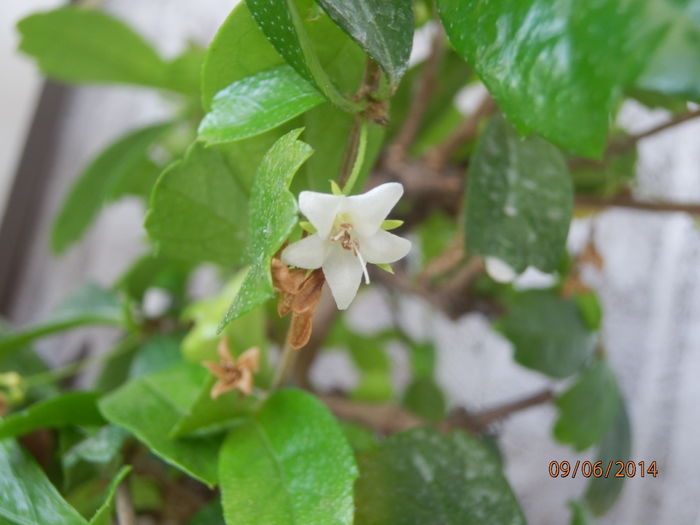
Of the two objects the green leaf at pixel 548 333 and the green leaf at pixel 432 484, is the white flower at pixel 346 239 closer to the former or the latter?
the green leaf at pixel 432 484

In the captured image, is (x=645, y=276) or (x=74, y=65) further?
(x=645, y=276)

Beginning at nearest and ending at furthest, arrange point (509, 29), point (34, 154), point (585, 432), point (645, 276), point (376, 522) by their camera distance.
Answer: point (509, 29) → point (376, 522) → point (585, 432) → point (645, 276) → point (34, 154)

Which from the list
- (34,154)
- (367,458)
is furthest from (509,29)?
→ (34,154)

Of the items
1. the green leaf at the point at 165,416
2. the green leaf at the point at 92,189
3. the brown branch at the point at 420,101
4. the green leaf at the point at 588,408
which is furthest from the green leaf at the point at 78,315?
the green leaf at the point at 588,408

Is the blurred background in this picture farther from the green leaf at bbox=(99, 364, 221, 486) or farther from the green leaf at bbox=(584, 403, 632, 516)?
the green leaf at bbox=(99, 364, 221, 486)

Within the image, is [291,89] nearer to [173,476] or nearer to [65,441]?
[65,441]

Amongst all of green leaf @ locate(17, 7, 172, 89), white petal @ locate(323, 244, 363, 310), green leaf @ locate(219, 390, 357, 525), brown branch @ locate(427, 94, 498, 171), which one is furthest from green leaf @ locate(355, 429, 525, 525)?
green leaf @ locate(17, 7, 172, 89)
